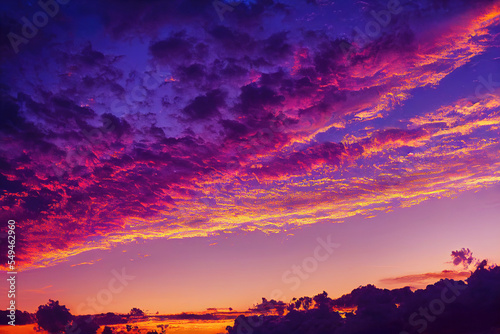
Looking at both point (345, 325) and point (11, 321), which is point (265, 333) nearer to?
point (345, 325)

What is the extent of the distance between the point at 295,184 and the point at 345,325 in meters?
30.8

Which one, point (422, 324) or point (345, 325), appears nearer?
point (345, 325)

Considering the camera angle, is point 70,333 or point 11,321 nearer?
point 11,321

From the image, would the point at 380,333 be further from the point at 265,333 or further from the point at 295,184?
the point at 295,184

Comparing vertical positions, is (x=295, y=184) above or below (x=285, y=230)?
above

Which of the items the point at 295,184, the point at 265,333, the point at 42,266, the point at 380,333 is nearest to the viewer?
the point at 295,184

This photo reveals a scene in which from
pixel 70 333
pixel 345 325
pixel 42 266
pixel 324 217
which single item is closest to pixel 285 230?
pixel 324 217

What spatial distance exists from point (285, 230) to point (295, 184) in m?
7.23

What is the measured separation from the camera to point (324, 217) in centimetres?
5319

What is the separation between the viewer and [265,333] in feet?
216

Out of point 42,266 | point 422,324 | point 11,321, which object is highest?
point 42,266

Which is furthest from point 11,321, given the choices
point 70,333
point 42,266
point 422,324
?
point 422,324

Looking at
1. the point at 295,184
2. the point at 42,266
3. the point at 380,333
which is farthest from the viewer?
the point at 380,333

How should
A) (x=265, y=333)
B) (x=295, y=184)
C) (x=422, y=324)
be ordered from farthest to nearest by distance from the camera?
(x=422, y=324)
(x=265, y=333)
(x=295, y=184)
